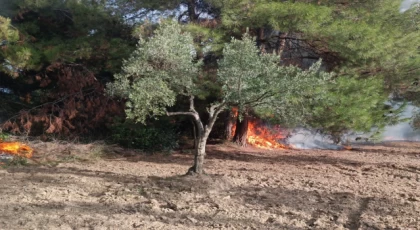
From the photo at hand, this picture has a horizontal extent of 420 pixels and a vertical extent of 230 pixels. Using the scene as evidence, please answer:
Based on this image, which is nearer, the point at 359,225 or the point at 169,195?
the point at 359,225

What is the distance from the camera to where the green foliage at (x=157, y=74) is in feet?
18.6

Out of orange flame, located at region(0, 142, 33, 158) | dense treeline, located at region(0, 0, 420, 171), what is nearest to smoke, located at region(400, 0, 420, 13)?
dense treeline, located at region(0, 0, 420, 171)

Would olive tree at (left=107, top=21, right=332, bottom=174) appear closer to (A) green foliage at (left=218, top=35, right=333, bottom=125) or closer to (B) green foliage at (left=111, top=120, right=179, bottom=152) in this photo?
(A) green foliage at (left=218, top=35, right=333, bottom=125)

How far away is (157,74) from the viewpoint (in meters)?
5.85

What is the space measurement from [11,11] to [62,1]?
1.28m

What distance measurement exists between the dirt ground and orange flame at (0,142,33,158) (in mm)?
261

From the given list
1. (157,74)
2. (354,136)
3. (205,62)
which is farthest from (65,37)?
(354,136)

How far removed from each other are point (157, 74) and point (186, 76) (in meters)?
0.47

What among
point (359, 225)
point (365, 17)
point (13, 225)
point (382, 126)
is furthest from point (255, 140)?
point (13, 225)

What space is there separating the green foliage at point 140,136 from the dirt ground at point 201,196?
1.68 metres

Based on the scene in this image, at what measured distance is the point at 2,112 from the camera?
448 inches

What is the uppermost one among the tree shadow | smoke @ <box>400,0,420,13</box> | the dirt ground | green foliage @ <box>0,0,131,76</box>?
smoke @ <box>400,0,420,13</box>

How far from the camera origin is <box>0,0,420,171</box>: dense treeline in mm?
5812

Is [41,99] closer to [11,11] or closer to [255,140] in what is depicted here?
[11,11]
